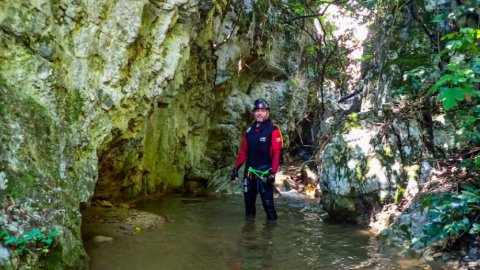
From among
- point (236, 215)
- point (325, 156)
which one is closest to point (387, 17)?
point (325, 156)

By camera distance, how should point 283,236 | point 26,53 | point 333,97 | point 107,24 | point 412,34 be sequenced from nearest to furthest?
point 26,53 < point 107,24 < point 283,236 < point 412,34 < point 333,97

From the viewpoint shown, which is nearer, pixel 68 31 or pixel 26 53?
pixel 26 53

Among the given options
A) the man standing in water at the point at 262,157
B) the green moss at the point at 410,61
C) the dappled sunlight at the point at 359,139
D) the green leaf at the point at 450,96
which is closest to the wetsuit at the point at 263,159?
the man standing in water at the point at 262,157

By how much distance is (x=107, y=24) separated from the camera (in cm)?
535

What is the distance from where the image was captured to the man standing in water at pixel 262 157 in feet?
22.9

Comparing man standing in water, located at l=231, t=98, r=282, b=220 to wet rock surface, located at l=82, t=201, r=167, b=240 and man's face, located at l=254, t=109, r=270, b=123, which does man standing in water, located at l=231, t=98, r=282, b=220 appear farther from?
wet rock surface, located at l=82, t=201, r=167, b=240

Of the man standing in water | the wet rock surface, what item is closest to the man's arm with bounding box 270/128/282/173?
the man standing in water

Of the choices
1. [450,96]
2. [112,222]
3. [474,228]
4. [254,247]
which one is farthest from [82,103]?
[474,228]

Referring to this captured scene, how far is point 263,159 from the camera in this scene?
23.4ft

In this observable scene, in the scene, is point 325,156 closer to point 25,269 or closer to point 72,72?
point 72,72

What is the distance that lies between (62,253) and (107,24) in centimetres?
289

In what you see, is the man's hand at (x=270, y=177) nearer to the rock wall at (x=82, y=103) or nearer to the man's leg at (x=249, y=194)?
the man's leg at (x=249, y=194)

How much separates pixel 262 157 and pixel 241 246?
2071 mm

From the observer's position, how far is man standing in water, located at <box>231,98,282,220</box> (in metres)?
6.98
